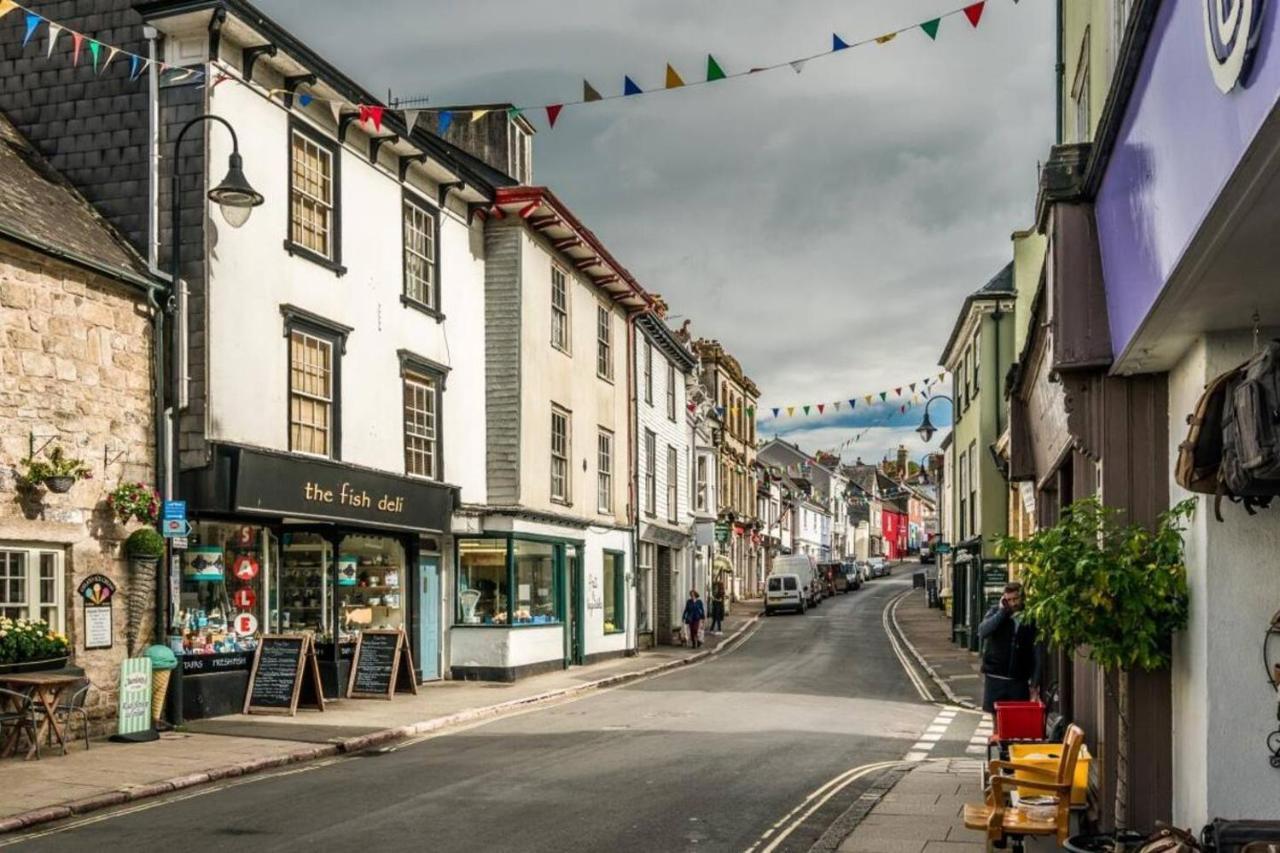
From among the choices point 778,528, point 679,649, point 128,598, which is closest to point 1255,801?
point 128,598

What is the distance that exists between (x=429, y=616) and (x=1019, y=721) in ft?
55.4

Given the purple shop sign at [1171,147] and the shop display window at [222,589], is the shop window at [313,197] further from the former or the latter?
the purple shop sign at [1171,147]

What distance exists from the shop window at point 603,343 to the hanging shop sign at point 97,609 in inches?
697

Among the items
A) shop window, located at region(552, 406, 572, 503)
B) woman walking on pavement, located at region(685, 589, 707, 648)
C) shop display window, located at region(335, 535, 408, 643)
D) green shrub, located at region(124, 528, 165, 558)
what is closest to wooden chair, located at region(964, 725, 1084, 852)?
green shrub, located at region(124, 528, 165, 558)

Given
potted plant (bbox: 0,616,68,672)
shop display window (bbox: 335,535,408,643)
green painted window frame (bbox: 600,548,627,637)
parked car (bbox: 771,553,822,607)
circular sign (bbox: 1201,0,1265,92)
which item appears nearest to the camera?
circular sign (bbox: 1201,0,1265,92)

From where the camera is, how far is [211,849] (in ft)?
31.3

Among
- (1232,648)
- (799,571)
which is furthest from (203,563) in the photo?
(799,571)

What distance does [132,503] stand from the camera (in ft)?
53.4

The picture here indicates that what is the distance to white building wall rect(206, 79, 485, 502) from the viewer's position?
18.5 meters

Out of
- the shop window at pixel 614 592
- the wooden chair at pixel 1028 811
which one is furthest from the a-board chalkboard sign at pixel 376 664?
the wooden chair at pixel 1028 811

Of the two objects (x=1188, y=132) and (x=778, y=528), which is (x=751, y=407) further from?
(x=1188, y=132)

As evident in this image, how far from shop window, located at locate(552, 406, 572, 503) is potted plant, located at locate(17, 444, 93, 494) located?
48.2 feet

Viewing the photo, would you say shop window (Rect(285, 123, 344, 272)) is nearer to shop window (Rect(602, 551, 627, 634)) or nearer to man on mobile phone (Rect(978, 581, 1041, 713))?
man on mobile phone (Rect(978, 581, 1041, 713))

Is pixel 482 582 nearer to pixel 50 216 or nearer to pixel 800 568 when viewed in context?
pixel 50 216
